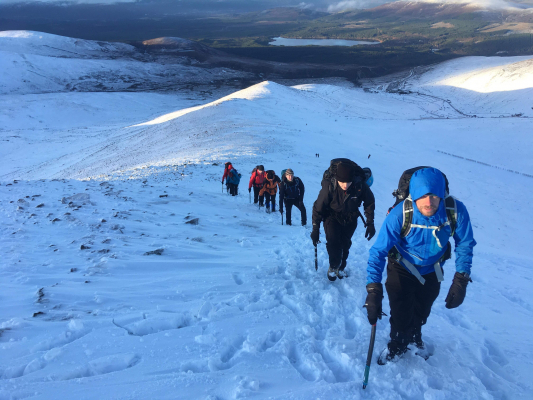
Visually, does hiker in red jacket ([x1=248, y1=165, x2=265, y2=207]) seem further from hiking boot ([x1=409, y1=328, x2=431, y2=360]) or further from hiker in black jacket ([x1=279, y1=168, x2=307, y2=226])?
hiking boot ([x1=409, y1=328, x2=431, y2=360])

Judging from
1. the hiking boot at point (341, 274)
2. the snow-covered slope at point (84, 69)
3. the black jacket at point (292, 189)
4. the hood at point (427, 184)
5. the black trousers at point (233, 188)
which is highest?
the snow-covered slope at point (84, 69)

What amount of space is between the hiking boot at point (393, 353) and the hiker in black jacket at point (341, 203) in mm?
1584

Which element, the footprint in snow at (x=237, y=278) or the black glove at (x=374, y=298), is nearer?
the black glove at (x=374, y=298)

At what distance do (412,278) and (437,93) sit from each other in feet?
197

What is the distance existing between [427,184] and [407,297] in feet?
3.75

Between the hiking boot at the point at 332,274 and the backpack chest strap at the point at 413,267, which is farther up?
the backpack chest strap at the point at 413,267

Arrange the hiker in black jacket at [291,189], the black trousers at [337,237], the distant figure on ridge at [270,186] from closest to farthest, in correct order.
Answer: the black trousers at [337,237], the hiker in black jacket at [291,189], the distant figure on ridge at [270,186]

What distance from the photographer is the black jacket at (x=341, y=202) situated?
4266 millimetres

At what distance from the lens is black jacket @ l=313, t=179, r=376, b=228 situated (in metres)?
4.27

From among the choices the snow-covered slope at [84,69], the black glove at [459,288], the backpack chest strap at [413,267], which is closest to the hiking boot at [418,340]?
the black glove at [459,288]

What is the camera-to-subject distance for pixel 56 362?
290 cm

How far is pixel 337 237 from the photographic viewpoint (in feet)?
14.9

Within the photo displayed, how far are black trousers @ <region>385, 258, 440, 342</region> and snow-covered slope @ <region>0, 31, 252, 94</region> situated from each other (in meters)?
61.8

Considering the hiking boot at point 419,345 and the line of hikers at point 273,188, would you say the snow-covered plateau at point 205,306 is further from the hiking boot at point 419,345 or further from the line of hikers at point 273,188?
the line of hikers at point 273,188
